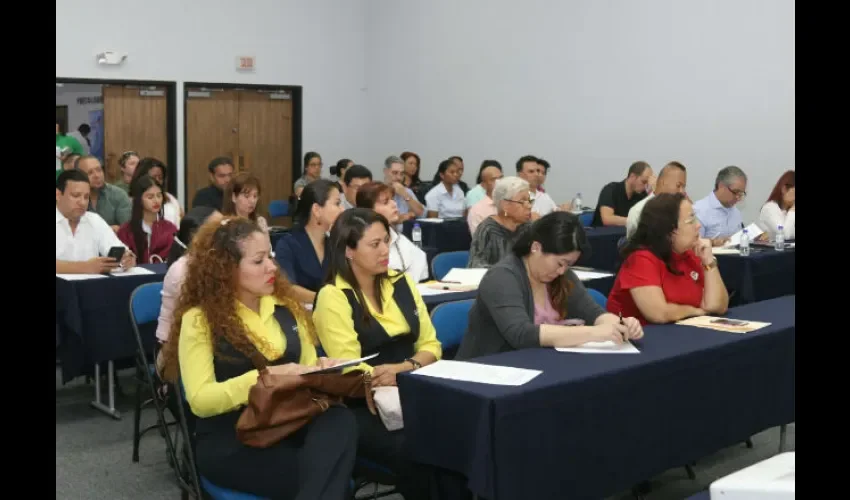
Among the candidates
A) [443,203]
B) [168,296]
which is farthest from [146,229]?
[443,203]

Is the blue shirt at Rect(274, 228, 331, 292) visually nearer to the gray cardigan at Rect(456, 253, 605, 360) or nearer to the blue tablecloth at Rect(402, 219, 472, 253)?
the gray cardigan at Rect(456, 253, 605, 360)

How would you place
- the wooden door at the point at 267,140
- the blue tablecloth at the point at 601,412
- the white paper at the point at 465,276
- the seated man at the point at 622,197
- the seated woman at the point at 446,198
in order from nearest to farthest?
the blue tablecloth at the point at 601,412
the white paper at the point at 465,276
the seated man at the point at 622,197
the seated woman at the point at 446,198
the wooden door at the point at 267,140

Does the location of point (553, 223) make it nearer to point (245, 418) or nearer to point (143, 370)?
point (245, 418)

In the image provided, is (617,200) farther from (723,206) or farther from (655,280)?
(655,280)

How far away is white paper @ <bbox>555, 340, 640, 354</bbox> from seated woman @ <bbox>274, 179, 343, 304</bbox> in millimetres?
1845

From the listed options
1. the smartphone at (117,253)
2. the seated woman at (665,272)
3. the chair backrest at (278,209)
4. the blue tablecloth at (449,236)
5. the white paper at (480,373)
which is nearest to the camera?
the white paper at (480,373)

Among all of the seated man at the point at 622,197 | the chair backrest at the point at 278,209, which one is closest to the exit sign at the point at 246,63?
the chair backrest at the point at 278,209

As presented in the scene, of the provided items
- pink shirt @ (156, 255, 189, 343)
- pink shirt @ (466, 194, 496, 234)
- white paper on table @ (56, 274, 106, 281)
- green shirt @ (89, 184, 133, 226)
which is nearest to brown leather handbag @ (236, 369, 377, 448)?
pink shirt @ (156, 255, 189, 343)

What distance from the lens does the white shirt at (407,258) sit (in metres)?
4.95

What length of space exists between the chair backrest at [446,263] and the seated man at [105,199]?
3.11 metres

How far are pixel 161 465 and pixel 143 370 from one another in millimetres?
518

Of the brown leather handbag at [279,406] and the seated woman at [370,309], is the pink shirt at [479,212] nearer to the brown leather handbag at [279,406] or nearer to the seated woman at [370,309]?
the seated woman at [370,309]
